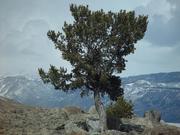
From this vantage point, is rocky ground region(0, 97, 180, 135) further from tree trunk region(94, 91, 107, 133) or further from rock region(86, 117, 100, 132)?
A: tree trunk region(94, 91, 107, 133)

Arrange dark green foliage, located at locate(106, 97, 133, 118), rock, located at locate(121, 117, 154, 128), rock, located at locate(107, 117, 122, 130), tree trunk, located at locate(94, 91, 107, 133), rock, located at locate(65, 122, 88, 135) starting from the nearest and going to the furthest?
1. rock, located at locate(65, 122, 88, 135)
2. tree trunk, located at locate(94, 91, 107, 133)
3. rock, located at locate(107, 117, 122, 130)
4. rock, located at locate(121, 117, 154, 128)
5. dark green foliage, located at locate(106, 97, 133, 118)

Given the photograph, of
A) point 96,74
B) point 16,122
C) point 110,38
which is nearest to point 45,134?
point 16,122

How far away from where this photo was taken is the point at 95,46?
6494 cm

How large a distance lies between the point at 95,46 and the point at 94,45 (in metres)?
0.22

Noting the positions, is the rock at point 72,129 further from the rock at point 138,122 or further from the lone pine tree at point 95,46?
the rock at point 138,122

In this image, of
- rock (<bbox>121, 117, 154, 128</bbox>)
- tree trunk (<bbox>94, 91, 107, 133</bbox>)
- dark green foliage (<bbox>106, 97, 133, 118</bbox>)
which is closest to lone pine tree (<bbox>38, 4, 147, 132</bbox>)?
tree trunk (<bbox>94, 91, 107, 133</bbox>)

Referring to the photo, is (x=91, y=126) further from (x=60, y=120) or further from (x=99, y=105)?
(x=60, y=120)

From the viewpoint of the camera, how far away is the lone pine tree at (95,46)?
63656 millimetres

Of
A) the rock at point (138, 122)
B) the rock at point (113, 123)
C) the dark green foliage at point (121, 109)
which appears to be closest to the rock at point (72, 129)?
the rock at point (113, 123)

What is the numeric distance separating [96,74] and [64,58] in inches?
217

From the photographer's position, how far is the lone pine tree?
63.7 m

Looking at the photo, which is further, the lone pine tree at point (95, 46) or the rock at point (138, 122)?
the rock at point (138, 122)

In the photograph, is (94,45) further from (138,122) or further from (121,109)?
(121,109)

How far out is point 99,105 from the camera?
64.9 meters
